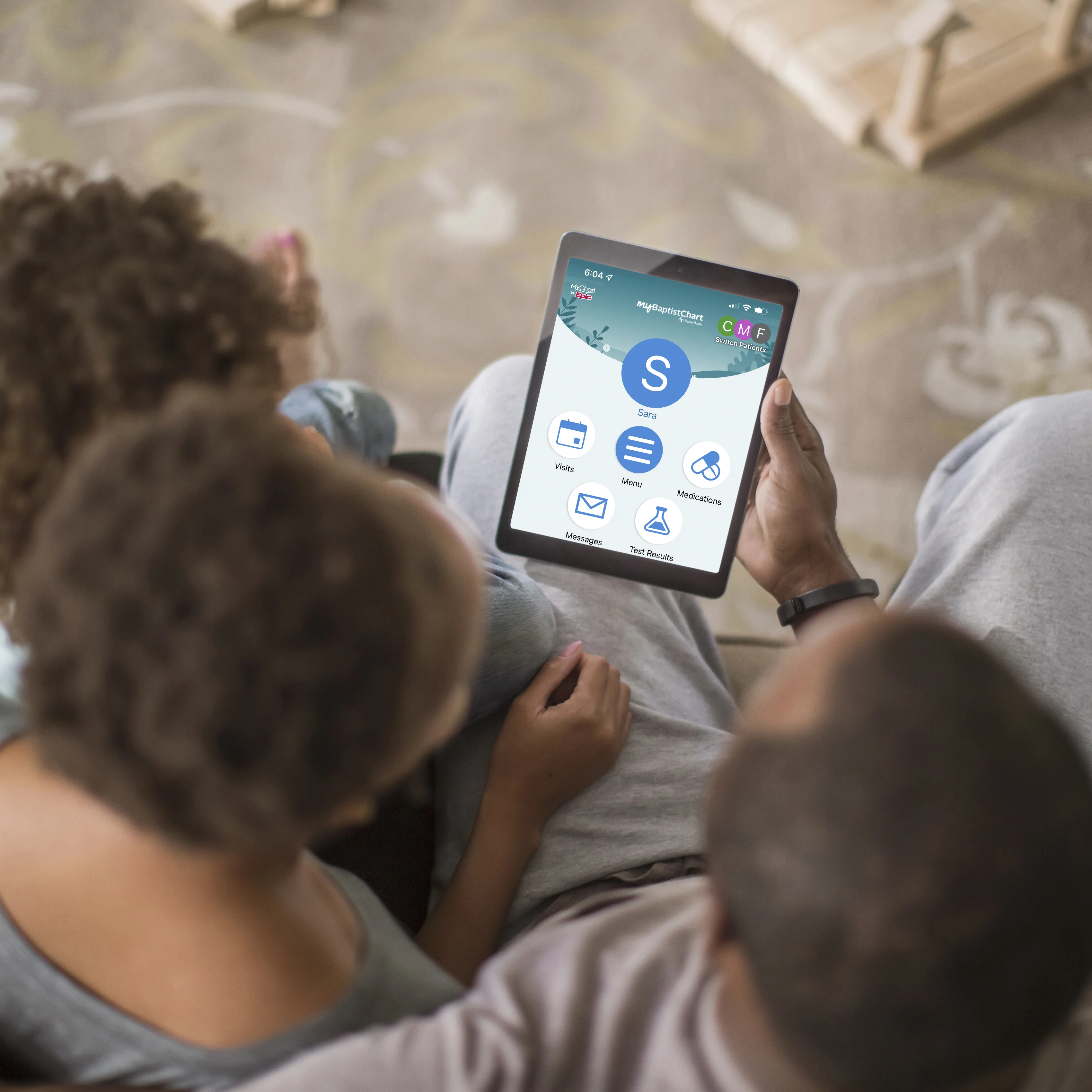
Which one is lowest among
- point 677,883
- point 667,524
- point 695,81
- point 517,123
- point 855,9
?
point 677,883

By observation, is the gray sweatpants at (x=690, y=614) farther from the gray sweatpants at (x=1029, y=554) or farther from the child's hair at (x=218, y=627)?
the child's hair at (x=218, y=627)

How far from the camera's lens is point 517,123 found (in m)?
1.50

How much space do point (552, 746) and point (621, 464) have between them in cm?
28

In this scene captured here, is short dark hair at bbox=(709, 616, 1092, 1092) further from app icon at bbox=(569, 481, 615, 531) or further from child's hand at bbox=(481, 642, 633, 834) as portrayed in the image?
app icon at bbox=(569, 481, 615, 531)

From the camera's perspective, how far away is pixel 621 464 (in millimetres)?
846

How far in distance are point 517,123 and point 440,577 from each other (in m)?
1.28

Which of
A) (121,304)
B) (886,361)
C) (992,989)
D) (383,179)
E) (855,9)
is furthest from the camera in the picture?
(855,9)

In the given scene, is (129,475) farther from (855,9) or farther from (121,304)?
(855,9)

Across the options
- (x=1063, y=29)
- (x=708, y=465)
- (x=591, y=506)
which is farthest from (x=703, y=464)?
(x=1063, y=29)

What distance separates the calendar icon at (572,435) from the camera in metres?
0.84

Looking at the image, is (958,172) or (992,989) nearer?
(992,989)

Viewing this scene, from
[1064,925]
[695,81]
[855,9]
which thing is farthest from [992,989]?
[855,9]

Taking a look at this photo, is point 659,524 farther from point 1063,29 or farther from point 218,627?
point 1063,29

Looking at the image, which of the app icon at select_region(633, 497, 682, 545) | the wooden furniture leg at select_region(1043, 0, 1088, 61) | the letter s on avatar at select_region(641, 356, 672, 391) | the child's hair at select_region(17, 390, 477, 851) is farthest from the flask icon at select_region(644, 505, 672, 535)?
the wooden furniture leg at select_region(1043, 0, 1088, 61)
